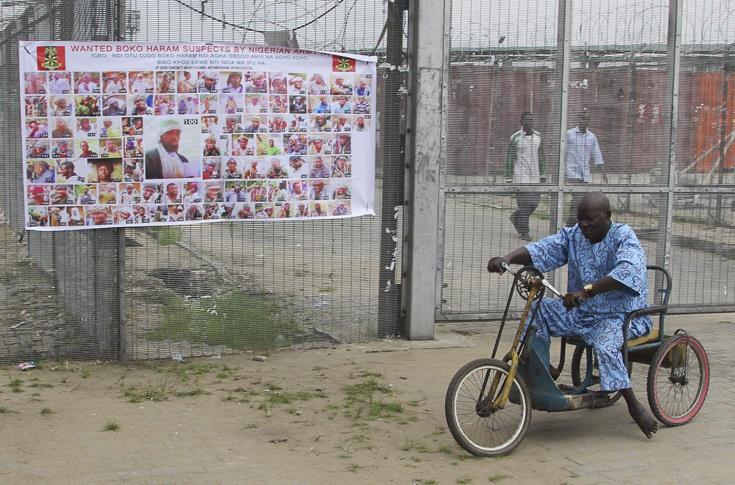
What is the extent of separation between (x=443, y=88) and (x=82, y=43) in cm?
281

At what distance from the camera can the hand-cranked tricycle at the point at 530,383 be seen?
515cm

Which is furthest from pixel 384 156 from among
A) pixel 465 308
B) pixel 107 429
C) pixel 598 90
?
pixel 107 429

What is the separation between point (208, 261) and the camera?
275 inches

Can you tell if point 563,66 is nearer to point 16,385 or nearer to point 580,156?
point 580,156

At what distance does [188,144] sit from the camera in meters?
6.80

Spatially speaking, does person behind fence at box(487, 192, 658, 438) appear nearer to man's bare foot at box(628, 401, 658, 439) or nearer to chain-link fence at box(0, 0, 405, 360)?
man's bare foot at box(628, 401, 658, 439)

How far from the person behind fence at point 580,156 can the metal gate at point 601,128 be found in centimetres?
5

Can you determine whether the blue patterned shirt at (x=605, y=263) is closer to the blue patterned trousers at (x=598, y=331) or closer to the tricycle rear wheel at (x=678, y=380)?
the blue patterned trousers at (x=598, y=331)

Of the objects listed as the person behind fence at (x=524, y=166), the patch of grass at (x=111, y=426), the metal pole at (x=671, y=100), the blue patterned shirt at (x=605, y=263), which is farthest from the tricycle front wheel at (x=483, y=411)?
the metal pole at (x=671, y=100)

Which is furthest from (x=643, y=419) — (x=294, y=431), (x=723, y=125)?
(x=723, y=125)

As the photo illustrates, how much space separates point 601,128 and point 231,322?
370 cm

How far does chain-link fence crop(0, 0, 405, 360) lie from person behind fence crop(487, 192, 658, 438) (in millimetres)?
2102

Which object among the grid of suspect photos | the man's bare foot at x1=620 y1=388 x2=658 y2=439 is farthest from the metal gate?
the man's bare foot at x1=620 y1=388 x2=658 y2=439

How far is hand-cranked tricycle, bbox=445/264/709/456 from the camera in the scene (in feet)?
16.9
